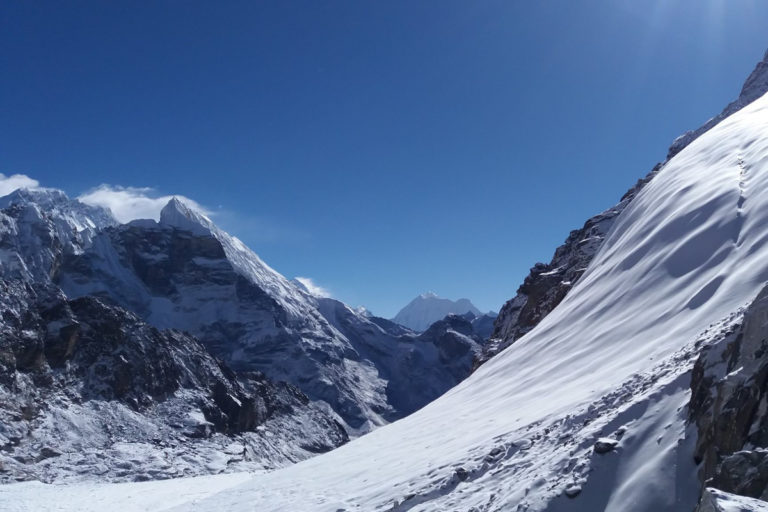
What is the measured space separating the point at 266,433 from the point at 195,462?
1400 inches

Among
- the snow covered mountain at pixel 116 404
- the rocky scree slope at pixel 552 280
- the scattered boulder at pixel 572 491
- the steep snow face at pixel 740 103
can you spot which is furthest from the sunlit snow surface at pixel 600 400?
the snow covered mountain at pixel 116 404

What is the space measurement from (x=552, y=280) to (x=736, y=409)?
159ft

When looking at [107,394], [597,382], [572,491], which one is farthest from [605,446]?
[107,394]

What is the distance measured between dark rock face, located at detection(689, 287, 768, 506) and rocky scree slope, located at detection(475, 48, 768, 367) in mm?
33722

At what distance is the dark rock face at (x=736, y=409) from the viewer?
7809 millimetres

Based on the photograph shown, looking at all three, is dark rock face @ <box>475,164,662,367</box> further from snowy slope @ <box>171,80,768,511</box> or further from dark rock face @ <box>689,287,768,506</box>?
dark rock face @ <box>689,287,768,506</box>

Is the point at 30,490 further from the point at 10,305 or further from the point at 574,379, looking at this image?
the point at 10,305

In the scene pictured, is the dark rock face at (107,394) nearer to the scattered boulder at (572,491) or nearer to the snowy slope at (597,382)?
the snowy slope at (597,382)

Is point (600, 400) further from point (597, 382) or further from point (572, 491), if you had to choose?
point (572, 491)

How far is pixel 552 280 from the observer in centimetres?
5641

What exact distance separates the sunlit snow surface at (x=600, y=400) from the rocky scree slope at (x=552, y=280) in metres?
14.6

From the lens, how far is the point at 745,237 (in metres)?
19.1

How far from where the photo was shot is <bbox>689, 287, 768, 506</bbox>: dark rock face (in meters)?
7.81

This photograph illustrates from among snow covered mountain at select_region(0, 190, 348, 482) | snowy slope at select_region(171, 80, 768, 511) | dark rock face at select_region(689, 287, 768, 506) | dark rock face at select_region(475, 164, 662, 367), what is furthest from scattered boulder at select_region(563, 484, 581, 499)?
snow covered mountain at select_region(0, 190, 348, 482)
